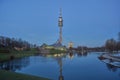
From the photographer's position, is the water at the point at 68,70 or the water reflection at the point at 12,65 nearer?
the water at the point at 68,70

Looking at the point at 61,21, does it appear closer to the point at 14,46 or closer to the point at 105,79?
the point at 14,46

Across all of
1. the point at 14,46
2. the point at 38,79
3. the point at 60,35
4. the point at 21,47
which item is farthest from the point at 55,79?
the point at 60,35

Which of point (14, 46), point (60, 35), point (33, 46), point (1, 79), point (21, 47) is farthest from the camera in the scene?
point (33, 46)

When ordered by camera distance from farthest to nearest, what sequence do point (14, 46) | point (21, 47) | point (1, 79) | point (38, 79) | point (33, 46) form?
point (33, 46) < point (21, 47) < point (14, 46) < point (38, 79) < point (1, 79)

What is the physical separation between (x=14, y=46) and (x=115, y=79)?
108 meters

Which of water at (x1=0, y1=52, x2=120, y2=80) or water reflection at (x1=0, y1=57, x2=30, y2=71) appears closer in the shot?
water at (x1=0, y1=52, x2=120, y2=80)

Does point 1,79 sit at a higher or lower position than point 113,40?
lower

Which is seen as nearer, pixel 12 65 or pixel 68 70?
pixel 68 70

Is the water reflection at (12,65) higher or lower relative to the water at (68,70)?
higher

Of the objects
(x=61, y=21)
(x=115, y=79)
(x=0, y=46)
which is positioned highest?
(x=61, y=21)

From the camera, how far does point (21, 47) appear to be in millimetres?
145875

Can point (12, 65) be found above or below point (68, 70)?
above

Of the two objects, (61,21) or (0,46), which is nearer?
(0,46)

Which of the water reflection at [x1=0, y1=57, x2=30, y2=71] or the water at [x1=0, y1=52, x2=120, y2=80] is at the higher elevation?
the water reflection at [x1=0, y1=57, x2=30, y2=71]
